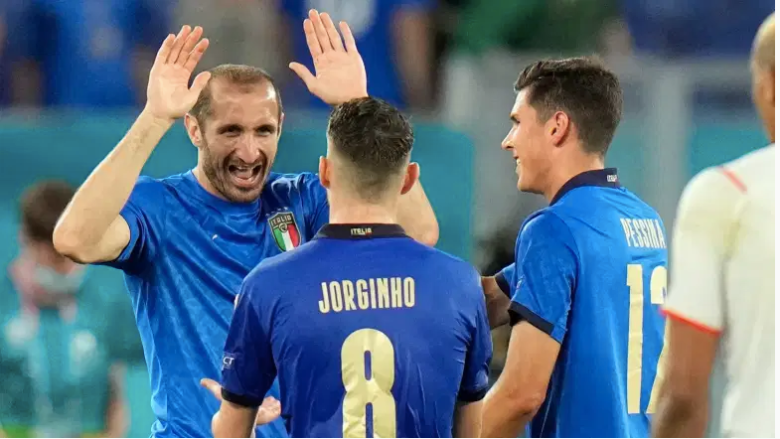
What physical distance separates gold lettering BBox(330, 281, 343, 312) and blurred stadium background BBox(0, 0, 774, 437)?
156 inches

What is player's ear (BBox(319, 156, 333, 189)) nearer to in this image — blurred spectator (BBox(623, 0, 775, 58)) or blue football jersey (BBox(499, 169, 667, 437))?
blue football jersey (BBox(499, 169, 667, 437))

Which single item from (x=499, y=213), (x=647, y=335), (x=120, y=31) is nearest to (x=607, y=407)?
(x=647, y=335)

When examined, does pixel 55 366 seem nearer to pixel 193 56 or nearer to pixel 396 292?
pixel 193 56

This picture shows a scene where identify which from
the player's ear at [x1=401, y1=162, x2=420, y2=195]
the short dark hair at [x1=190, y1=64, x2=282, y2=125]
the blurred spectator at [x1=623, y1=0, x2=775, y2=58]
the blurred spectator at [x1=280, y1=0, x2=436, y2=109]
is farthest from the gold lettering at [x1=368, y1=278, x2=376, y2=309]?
the blurred spectator at [x1=623, y1=0, x2=775, y2=58]

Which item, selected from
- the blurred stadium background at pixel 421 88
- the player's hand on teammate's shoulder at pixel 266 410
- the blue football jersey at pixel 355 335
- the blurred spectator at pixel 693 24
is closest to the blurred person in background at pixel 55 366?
the blurred stadium background at pixel 421 88

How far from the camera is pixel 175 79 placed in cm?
435

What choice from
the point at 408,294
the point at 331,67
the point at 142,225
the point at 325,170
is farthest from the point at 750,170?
the point at 142,225

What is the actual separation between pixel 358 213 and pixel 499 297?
1176 mm

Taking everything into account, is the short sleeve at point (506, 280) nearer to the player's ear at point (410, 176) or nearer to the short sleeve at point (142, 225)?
the player's ear at point (410, 176)

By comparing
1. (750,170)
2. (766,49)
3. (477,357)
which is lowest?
(477,357)

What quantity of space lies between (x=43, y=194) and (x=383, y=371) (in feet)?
11.7

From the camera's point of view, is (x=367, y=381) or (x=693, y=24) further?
(x=693, y=24)

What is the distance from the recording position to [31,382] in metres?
6.64

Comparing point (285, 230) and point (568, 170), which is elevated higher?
point (568, 170)
